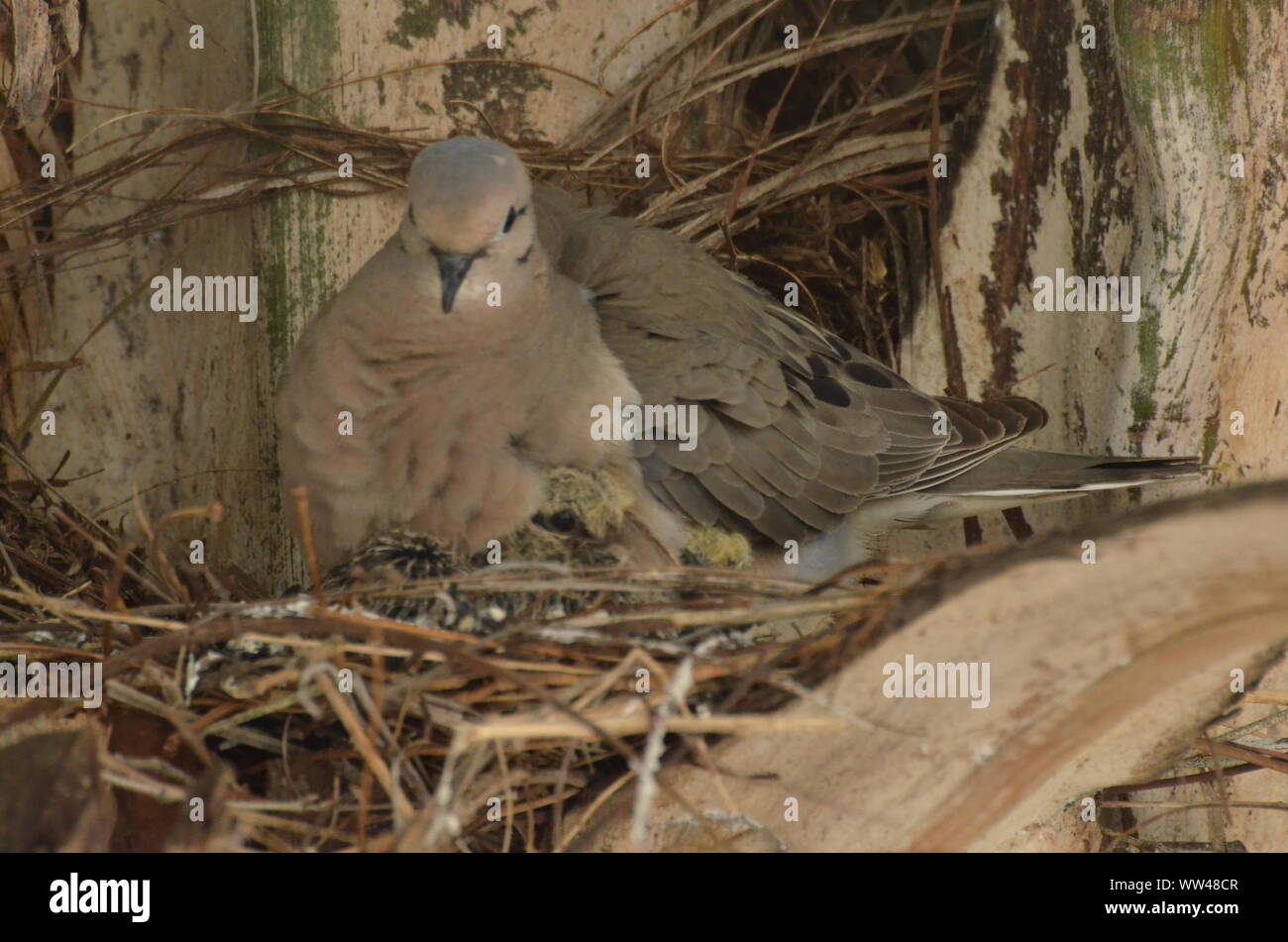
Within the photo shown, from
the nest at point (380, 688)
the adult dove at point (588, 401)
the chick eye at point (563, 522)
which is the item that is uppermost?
the adult dove at point (588, 401)

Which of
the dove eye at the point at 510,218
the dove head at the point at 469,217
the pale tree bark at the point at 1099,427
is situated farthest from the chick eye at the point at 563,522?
the pale tree bark at the point at 1099,427

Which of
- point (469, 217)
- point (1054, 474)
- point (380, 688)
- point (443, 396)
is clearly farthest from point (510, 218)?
point (1054, 474)

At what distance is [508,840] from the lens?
233 centimetres

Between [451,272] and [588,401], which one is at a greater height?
[451,272]

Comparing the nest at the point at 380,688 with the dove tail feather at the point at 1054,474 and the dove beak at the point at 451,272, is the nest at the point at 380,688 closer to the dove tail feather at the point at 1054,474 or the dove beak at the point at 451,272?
the dove beak at the point at 451,272

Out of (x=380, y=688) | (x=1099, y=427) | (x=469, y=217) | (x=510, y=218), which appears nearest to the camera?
(x=380, y=688)

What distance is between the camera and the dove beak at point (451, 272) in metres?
2.86

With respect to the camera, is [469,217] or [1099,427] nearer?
[469,217]

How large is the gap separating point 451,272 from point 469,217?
125 mm

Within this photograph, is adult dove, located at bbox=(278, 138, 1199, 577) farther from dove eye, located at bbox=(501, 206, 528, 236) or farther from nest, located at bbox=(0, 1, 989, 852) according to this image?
nest, located at bbox=(0, 1, 989, 852)

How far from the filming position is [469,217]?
281 cm

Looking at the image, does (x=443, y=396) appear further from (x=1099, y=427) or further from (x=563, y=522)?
(x=1099, y=427)

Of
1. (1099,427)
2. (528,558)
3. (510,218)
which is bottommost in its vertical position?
(528,558)

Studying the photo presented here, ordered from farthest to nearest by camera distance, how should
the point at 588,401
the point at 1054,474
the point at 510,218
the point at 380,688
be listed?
1. the point at 1054,474
2. the point at 588,401
3. the point at 510,218
4. the point at 380,688
